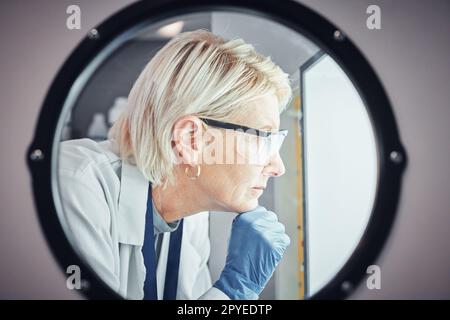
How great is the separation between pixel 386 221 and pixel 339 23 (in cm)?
41

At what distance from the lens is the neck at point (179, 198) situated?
979mm

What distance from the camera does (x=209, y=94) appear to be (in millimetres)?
935

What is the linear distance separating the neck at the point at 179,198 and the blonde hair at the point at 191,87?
0.12ft

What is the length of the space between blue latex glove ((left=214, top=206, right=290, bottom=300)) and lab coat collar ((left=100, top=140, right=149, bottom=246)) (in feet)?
0.64

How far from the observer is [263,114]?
0.95 meters

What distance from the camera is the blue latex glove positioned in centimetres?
98

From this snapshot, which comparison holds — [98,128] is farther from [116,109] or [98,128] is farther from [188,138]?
[188,138]

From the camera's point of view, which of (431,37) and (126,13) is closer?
(126,13)

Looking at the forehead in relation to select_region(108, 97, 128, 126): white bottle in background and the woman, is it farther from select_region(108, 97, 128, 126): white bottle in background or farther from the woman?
select_region(108, 97, 128, 126): white bottle in background

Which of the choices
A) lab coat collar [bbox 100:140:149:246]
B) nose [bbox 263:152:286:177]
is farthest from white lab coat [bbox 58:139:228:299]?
nose [bbox 263:152:286:177]

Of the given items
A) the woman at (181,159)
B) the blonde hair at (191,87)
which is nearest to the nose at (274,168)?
the woman at (181,159)

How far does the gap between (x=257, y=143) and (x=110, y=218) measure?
329mm
